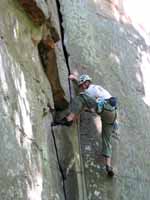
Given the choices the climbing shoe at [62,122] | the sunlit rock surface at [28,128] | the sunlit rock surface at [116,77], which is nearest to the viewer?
the sunlit rock surface at [28,128]

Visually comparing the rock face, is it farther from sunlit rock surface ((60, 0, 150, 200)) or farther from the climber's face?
the climber's face

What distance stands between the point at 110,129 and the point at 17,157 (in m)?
2.94

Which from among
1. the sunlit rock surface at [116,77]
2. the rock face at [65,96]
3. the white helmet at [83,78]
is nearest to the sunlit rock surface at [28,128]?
the rock face at [65,96]

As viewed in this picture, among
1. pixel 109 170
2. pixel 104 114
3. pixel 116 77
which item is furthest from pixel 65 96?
pixel 116 77

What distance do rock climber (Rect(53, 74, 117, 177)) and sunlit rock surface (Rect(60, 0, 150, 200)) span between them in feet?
0.60

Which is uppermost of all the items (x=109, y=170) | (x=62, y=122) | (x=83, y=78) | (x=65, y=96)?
(x=83, y=78)

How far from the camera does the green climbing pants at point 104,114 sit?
8.55 m

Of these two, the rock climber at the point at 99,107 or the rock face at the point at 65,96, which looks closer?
the rock face at the point at 65,96

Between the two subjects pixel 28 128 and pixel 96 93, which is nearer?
pixel 28 128

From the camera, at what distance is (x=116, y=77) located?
10.1m

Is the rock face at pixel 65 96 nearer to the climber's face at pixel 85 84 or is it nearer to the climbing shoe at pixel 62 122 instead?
the climbing shoe at pixel 62 122

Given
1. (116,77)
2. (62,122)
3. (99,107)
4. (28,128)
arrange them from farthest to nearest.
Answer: (116,77)
(99,107)
(62,122)
(28,128)

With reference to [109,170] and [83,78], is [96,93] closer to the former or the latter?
[83,78]

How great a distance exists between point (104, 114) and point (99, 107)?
6.1 inches
